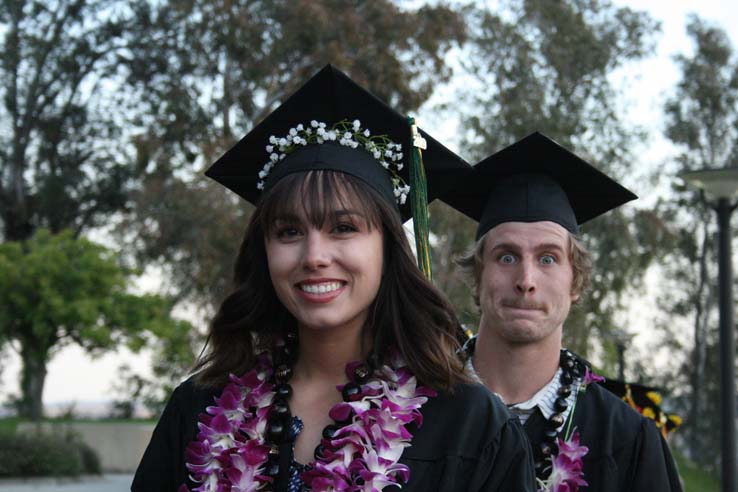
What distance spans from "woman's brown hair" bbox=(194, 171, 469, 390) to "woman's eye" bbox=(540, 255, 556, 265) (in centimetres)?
87

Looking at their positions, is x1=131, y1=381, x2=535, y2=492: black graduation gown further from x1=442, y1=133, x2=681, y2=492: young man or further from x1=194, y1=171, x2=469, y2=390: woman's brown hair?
x1=442, y1=133, x2=681, y2=492: young man

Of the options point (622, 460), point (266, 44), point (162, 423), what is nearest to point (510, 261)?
point (622, 460)

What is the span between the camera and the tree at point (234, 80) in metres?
24.4

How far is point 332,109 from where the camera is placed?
305 centimetres

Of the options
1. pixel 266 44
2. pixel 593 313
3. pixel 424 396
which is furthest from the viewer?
pixel 593 313

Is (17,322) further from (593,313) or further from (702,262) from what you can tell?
(702,262)

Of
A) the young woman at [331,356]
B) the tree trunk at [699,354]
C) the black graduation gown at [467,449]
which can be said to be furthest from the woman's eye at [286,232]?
the tree trunk at [699,354]

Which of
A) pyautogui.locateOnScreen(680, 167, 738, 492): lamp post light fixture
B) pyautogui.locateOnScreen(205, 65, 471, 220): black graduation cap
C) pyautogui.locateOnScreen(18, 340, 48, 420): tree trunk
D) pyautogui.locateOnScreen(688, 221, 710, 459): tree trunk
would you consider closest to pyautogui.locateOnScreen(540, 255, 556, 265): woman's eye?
pyautogui.locateOnScreen(205, 65, 471, 220): black graduation cap

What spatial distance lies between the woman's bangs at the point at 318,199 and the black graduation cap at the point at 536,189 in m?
1.36

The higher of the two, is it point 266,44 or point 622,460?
point 266,44

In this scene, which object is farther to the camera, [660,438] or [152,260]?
[152,260]

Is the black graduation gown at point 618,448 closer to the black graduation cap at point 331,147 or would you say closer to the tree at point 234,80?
the black graduation cap at point 331,147

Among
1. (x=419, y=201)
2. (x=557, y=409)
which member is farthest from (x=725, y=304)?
(x=419, y=201)

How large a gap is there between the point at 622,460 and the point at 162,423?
62.1 inches
